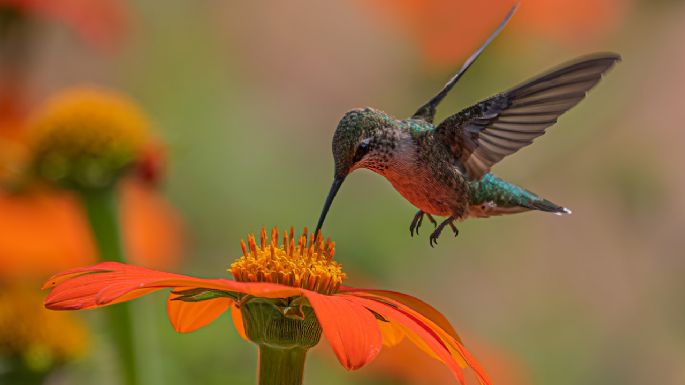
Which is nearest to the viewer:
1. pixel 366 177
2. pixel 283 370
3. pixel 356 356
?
pixel 356 356

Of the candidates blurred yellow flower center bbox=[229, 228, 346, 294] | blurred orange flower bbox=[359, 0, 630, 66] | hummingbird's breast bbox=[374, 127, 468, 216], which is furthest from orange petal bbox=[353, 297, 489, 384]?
blurred orange flower bbox=[359, 0, 630, 66]

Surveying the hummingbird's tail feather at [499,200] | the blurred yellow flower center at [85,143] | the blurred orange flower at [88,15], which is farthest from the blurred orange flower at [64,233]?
the hummingbird's tail feather at [499,200]

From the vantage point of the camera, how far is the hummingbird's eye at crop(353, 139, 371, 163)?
1174 millimetres

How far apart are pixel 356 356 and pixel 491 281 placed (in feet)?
8.69

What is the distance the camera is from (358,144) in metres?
1.17

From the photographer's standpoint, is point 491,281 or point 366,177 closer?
point 366,177

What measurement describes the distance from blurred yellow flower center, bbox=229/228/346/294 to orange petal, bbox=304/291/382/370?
0.17 metres

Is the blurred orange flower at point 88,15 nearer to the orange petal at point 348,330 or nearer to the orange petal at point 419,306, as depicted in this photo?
the orange petal at point 419,306

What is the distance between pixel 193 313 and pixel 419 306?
264mm

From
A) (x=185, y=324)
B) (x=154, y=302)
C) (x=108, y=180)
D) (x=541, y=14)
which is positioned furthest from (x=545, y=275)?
(x=185, y=324)

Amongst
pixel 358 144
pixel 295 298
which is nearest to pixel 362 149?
pixel 358 144

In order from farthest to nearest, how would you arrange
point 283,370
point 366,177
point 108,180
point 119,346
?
point 366,177
point 108,180
point 119,346
point 283,370

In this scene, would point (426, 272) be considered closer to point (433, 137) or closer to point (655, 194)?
point (655, 194)

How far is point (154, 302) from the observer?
2.41 metres
